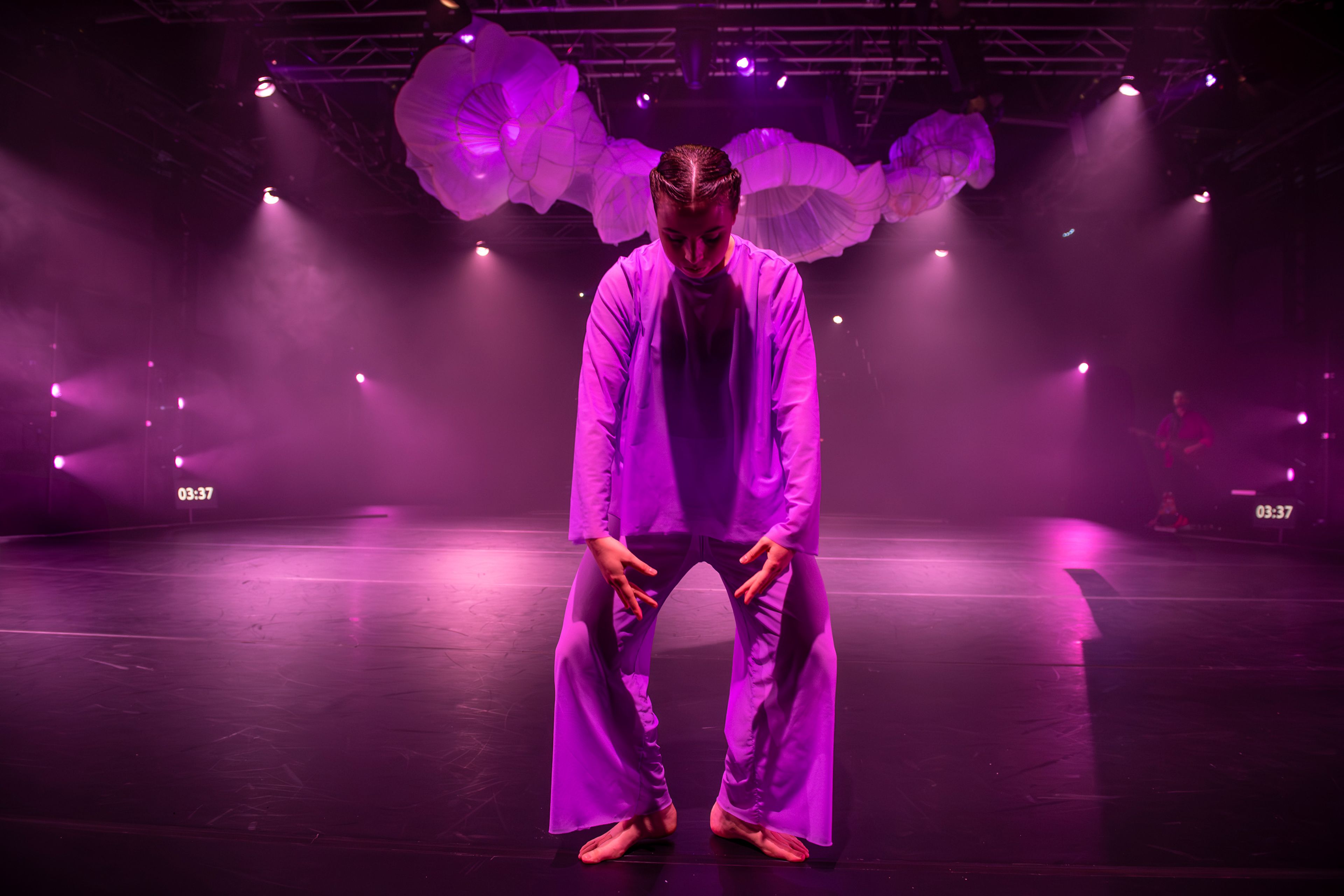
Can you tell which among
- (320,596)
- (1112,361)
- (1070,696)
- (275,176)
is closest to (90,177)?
(275,176)

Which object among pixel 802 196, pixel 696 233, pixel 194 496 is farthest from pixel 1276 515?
pixel 194 496

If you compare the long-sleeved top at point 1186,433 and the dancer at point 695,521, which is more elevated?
the long-sleeved top at point 1186,433

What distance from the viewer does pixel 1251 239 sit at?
10484 mm

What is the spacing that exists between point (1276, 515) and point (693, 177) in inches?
406

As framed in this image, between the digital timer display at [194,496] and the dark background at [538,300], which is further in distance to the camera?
the digital timer display at [194,496]

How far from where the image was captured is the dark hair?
1439 millimetres

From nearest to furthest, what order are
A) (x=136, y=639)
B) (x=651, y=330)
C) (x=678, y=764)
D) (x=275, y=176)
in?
(x=651, y=330), (x=678, y=764), (x=136, y=639), (x=275, y=176)

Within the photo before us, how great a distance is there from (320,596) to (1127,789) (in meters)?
4.26

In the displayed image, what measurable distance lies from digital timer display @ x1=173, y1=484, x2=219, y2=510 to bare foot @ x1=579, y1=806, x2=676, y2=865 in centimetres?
1008

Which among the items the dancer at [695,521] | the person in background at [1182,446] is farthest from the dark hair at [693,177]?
the person in background at [1182,446]

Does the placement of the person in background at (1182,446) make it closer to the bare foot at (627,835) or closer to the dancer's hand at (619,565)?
the bare foot at (627,835)

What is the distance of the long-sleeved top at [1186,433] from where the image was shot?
971cm

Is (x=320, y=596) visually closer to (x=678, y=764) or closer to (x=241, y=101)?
(x=678, y=764)

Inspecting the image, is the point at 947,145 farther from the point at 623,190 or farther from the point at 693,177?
the point at 693,177
